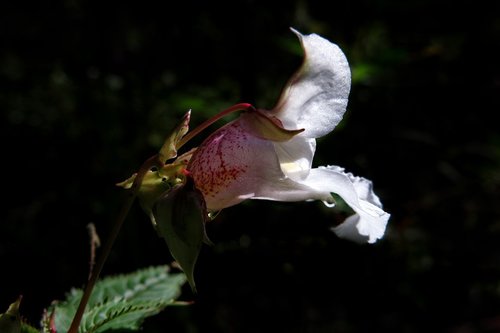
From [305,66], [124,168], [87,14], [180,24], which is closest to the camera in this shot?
[305,66]

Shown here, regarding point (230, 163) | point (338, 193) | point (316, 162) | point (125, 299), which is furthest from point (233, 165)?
point (316, 162)

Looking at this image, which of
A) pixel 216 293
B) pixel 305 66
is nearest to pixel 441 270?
pixel 216 293

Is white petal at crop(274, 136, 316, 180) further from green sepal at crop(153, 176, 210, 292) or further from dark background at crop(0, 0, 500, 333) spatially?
dark background at crop(0, 0, 500, 333)

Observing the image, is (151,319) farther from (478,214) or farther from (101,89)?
(478,214)

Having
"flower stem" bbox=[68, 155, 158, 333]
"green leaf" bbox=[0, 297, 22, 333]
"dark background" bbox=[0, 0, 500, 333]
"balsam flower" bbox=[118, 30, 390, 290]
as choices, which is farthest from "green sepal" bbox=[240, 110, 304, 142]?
"dark background" bbox=[0, 0, 500, 333]

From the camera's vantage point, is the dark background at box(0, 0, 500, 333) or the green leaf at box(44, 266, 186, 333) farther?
the dark background at box(0, 0, 500, 333)

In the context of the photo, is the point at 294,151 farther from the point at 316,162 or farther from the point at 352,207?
the point at 316,162
